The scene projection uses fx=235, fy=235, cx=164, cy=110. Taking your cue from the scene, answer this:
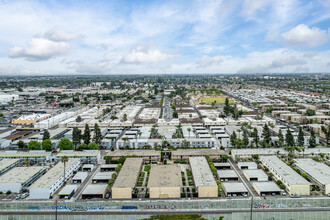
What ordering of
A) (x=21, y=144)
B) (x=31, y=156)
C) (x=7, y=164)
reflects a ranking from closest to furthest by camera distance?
1. (x=7, y=164)
2. (x=31, y=156)
3. (x=21, y=144)

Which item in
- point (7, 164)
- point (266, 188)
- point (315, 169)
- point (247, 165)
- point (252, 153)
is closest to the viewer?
point (266, 188)

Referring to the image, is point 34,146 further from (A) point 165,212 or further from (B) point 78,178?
(A) point 165,212

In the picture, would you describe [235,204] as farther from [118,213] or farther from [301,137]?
[301,137]

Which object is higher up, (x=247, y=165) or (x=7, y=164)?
(x=247, y=165)

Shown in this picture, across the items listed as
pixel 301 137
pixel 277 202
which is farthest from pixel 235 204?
pixel 301 137

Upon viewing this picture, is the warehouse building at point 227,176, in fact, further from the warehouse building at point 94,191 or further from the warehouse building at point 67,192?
the warehouse building at point 67,192

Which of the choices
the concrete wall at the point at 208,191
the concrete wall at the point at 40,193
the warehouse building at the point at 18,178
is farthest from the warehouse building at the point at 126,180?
the warehouse building at the point at 18,178

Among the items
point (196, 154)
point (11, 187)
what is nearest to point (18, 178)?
point (11, 187)
